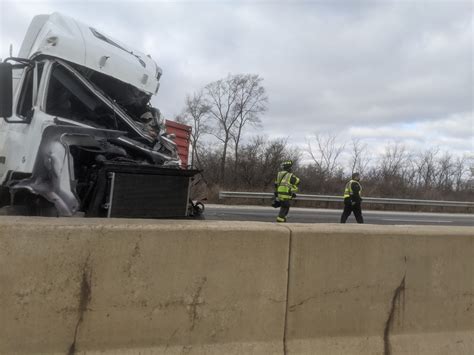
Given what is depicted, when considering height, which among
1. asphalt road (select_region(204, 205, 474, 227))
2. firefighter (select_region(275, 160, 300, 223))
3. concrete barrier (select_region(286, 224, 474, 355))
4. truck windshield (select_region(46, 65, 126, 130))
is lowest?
asphalt road (select_region(204, 205, 474, 227))

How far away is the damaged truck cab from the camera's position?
4.91m

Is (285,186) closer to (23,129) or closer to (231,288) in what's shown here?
(23,129)

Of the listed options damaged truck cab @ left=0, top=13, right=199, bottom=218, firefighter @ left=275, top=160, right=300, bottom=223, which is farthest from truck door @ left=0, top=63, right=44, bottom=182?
firefighter @ left=275, top=160, right=300, bottom=223

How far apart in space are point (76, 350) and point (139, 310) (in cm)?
41

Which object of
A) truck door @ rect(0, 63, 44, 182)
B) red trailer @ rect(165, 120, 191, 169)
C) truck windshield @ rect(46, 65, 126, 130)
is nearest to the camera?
truck door @ rect(0, 63, 44, 182)

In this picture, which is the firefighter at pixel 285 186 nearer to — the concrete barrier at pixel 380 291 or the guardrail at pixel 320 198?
the concrete barrier at pixel 380 291

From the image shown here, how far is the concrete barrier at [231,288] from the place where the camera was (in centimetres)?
274

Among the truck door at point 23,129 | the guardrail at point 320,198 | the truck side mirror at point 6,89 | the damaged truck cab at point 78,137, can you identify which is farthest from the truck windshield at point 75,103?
the guardrail at point 320,198

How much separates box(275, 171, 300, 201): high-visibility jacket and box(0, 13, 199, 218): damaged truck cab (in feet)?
18.7

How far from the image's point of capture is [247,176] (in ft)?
104

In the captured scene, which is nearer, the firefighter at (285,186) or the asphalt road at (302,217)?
the firefighter at (285,186)

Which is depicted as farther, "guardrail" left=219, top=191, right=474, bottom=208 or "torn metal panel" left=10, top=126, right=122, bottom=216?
"guardrail" left=219, top=191, right=474, bottom=208

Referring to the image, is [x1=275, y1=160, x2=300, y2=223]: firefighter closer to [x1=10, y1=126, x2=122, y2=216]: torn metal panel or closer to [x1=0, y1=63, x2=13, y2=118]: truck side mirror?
[x1=10, y1=126, x2=122, y2=216]: torn metal panel

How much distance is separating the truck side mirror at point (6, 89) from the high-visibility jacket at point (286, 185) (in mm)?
7173
